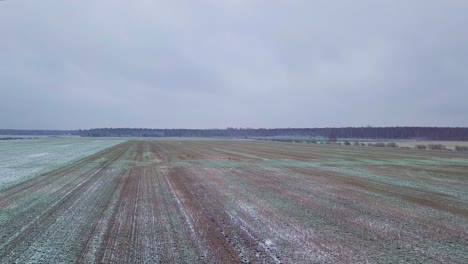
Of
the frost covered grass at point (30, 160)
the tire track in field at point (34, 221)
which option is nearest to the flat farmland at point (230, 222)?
the tire track in field at point (34, 221)

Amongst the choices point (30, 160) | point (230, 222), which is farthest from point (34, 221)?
point (30, 160)

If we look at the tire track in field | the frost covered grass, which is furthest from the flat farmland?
the frost covered grass

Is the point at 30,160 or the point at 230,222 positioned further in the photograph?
the point at 30,160

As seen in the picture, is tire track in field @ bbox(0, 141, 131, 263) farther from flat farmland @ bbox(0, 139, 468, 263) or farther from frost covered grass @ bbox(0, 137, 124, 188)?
frost covered grass @ bbox(0, 137, 124, 188)

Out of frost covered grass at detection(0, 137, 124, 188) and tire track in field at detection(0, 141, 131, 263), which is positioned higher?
tire track in field at detection(0, 141, 131, 263)

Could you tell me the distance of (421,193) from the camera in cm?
1012

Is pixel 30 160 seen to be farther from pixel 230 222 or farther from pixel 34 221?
pixel 230 222

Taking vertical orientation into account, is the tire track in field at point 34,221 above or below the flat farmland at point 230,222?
below

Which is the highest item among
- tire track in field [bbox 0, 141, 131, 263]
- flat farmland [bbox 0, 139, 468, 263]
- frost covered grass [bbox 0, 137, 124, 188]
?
flat farmland [bbox 0, 139, 468, 263]

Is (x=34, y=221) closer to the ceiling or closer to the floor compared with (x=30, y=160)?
closer to the ceiling

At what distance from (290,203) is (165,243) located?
4.44 m

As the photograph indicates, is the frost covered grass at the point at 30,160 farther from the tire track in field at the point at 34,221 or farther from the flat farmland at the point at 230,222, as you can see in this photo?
the tire track in field at the point at 34,221

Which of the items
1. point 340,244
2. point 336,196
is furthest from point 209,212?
point 336,196

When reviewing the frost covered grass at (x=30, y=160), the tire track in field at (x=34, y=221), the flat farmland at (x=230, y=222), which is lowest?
the frost covered grass at (x=30, y=160)
